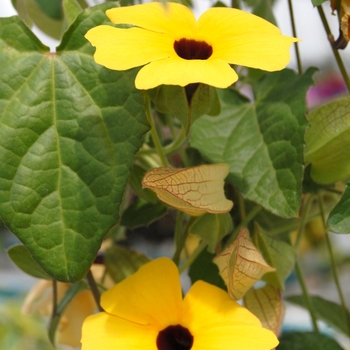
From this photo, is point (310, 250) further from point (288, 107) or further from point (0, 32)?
point (0, 32)

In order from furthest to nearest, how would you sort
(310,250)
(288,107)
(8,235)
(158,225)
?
(8,235) → (310,250) → (158,225) → (288,107)

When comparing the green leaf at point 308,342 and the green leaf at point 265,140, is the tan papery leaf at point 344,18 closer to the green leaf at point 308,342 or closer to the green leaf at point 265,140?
the green leaf at point 265,140

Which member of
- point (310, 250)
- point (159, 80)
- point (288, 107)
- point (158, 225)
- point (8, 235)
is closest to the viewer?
point (159, 80)

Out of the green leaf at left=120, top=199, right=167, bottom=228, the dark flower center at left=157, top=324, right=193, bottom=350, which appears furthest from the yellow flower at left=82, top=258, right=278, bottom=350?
the green leaf at left=120, top=199, right=167, bottom=228

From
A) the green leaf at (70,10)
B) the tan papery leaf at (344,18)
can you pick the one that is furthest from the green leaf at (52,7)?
the tan papery leaf at (344,18)

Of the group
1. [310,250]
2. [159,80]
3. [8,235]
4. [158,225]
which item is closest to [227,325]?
[159,80]

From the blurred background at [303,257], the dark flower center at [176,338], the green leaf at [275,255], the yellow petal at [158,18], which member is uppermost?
the yellow petal at [158,18]

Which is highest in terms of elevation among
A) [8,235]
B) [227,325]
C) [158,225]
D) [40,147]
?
[40,147]
